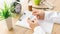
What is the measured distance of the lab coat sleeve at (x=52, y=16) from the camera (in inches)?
39.8

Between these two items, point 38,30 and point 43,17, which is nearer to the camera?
point 38,30

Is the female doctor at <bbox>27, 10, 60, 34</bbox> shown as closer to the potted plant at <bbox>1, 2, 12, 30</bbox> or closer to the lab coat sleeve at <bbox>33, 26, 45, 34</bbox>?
the lab coat sleeve at <bbox>33, 26, 45, 34</bbox>

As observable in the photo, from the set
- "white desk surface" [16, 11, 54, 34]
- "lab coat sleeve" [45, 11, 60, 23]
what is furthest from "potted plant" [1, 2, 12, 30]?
"lab coat sleeve" [45, 11, 60, 23]

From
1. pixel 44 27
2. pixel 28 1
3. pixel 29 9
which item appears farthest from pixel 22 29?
pixel 28 1

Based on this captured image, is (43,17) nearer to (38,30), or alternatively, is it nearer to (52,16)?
(52,16)

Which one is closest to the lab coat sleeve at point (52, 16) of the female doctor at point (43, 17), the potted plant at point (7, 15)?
the female doctor at point (43, 17)

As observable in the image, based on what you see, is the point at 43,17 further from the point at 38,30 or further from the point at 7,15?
the point at 7,15

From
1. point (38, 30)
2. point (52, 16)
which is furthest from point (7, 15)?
point (52, 16)

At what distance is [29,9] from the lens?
1164 millimetres

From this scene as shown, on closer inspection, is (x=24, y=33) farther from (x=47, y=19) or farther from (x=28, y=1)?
(x=28, y=1)

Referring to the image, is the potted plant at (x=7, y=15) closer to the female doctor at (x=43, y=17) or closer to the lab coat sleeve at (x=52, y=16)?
the female doctor at (x=43, y=17)

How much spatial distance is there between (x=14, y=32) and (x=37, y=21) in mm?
211

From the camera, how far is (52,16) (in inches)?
41.1

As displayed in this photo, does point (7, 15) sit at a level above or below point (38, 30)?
above
